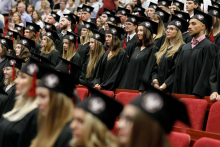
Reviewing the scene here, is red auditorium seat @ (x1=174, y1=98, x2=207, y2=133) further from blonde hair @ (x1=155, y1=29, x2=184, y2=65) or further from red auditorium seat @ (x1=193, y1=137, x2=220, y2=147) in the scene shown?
blonde hair @ (x1=155, y1=29, x2=184, y2=65)

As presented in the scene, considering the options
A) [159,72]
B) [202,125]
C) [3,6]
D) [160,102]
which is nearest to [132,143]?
[160,102]

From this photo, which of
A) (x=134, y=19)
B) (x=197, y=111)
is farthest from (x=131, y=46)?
(x=197, y=111)

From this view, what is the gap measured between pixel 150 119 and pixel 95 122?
0.46 m

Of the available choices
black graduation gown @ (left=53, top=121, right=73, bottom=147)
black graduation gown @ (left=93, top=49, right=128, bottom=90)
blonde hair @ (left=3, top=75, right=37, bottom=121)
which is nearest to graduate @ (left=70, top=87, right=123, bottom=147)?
black graduation gown @ (left=53, top=121, right=73, bottom=147)

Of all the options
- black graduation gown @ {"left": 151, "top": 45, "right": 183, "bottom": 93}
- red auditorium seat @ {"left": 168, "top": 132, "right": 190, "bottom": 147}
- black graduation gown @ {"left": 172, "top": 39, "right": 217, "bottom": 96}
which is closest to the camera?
red auditorium seat @ {"left": 168, "top": 132, "right": 190, "bottom": 147}

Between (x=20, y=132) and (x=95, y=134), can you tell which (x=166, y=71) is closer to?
(x=20, y=132)

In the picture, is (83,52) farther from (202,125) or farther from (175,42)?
(202,125)

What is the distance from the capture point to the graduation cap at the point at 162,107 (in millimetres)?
1823

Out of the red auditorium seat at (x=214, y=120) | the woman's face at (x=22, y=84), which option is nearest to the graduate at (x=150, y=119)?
the woman's face at (x=22, y=84)

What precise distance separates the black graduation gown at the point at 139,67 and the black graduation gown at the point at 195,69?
27.6 inches

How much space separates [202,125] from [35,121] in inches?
76.0

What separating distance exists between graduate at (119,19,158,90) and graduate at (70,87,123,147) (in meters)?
3.63

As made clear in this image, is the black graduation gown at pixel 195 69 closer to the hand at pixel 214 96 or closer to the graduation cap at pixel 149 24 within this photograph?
the hand at pixel 214 96

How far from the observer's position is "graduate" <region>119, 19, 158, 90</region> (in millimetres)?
5934
